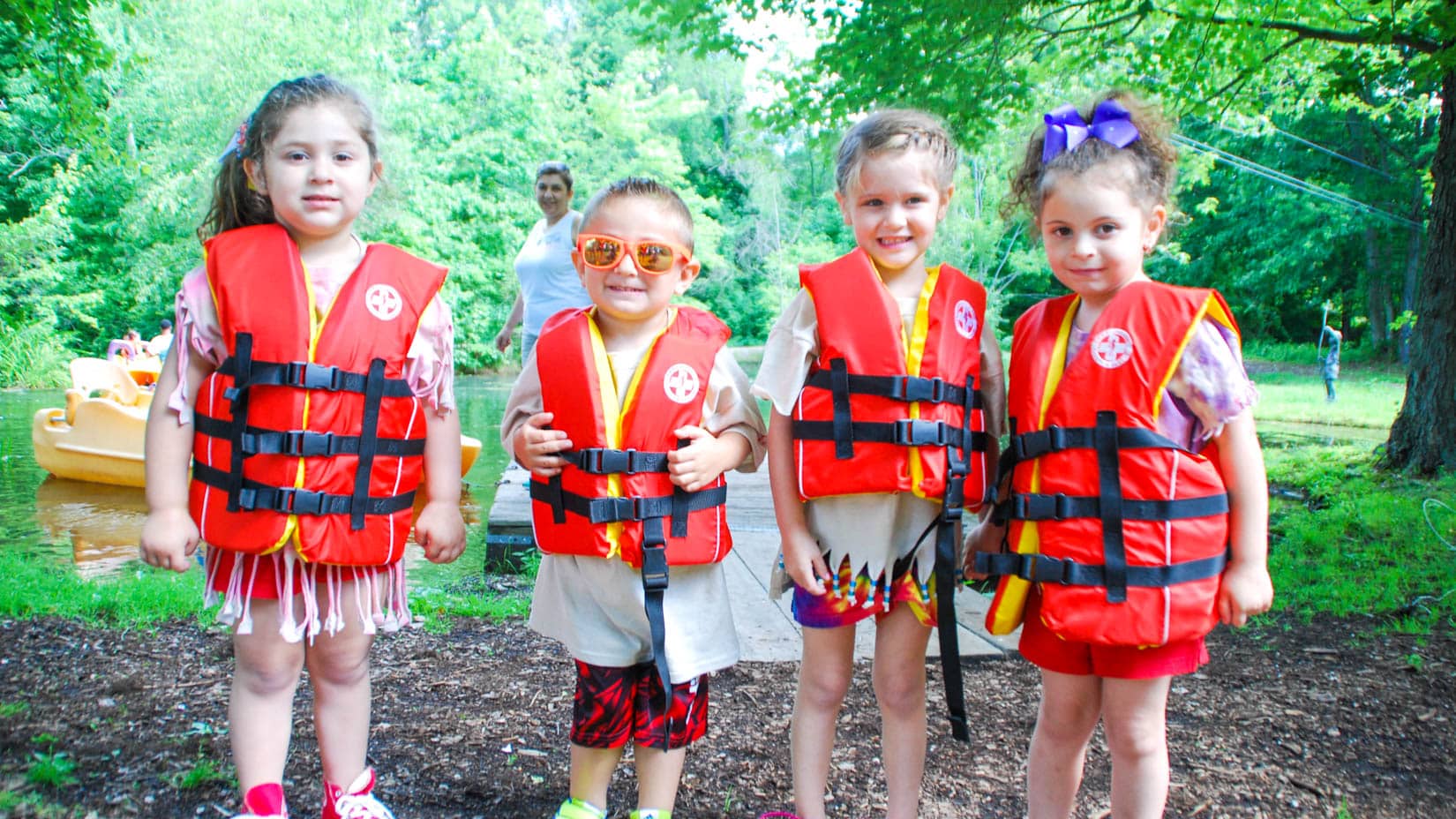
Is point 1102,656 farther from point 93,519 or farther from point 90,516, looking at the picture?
point 90,516

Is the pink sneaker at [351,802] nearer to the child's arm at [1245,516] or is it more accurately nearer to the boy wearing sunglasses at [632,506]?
the boy wearing sunglasses at [632,506]

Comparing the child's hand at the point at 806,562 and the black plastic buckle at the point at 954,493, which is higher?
→ the black plastic buckle at the point at 954,493

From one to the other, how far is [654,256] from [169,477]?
45.6 inches

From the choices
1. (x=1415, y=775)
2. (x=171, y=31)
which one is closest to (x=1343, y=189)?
(x=1415, y=775)

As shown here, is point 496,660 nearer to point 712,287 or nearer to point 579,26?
point 712,287

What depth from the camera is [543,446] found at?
2180mm

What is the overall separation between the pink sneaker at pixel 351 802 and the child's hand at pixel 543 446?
86 centimetres

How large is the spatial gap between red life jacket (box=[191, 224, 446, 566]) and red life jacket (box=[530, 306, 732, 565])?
352mm

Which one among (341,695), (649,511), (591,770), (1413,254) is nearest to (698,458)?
(649,511)

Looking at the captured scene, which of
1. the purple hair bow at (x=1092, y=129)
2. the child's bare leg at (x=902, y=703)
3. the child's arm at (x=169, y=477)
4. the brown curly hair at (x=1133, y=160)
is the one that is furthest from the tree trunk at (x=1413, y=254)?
the child's arm at (x=169, y=477)

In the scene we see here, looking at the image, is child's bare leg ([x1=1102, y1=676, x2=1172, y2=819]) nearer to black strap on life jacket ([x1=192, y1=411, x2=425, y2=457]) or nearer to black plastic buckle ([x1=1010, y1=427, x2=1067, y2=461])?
black plastic buckle ([x1=1010, y1=427, x2=1067, y2=461])

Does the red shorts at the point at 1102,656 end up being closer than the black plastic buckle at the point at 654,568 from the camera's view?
Yes

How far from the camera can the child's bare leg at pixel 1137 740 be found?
200 centimetres

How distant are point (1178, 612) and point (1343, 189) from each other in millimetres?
30239
